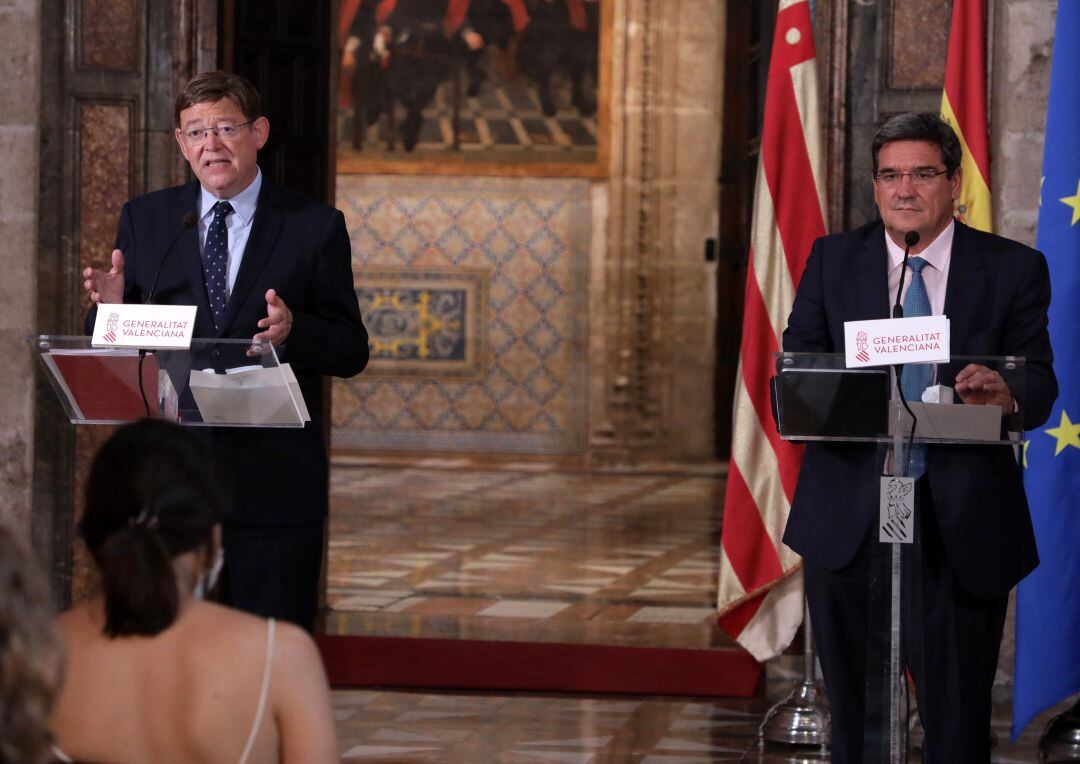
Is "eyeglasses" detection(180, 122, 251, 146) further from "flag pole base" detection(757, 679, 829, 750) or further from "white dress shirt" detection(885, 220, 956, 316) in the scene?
"flag pole base" detection(757, 679, 829, 750)

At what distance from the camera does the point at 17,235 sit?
18.9 feet

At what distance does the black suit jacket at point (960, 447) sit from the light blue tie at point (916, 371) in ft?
0.16

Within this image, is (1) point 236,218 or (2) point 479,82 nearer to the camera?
(1) point 236,218

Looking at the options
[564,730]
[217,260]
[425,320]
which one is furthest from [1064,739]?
[425,320]

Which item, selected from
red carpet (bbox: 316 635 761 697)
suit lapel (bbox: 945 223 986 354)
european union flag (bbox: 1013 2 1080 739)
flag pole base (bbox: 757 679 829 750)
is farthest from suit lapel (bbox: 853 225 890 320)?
red carpet (bbox: 316 635 761 697)

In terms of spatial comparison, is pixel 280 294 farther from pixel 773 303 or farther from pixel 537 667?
pixel 537 667

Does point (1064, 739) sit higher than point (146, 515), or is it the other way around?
point (146, 515)

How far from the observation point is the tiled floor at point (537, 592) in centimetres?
493

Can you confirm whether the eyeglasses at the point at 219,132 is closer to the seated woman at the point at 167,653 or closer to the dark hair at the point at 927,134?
the dark hair at the point at 927,134

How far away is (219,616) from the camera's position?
1.80 metres

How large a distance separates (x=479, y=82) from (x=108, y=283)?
39.1 ft

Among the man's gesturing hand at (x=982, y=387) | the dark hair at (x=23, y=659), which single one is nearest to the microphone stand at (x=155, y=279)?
the man's gesturing hand at (x=982, y=387)

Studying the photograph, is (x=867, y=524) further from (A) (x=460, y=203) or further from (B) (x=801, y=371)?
(A) (x=460, y=203)

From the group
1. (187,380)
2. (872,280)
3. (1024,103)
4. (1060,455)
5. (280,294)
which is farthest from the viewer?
(1024,103)
